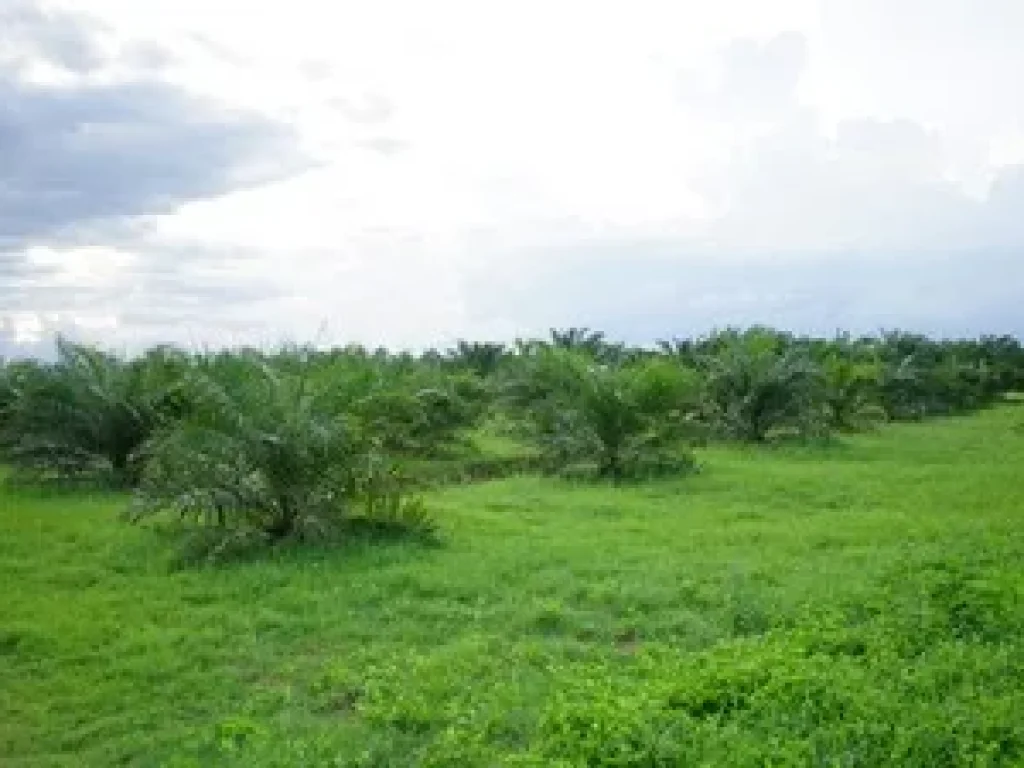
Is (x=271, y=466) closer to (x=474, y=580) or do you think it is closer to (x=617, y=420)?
(x=474, y=580)

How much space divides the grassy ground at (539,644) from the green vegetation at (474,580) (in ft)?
0.08

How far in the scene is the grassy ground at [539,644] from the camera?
5.98 m

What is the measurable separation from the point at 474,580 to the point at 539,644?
1738 millimetres

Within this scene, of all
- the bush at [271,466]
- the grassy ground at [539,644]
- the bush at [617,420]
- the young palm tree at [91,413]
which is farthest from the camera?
the bush at [617,420]

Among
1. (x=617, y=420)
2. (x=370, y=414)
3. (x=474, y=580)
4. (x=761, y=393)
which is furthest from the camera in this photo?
(x=761, y=393)

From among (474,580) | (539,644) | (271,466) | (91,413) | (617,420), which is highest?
(91,413)

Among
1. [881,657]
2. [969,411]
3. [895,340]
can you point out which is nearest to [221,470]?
[881,657]

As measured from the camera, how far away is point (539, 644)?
7.63 m

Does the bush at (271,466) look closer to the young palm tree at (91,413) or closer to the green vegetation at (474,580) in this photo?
the green vegetation at (474,580)

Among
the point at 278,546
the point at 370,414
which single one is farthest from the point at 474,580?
the point at 370,414

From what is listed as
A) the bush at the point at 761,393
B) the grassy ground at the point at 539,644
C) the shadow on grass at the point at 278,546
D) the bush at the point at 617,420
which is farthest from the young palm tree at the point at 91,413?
the bush at the point at 761,393

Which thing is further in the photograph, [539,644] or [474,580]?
[474,580]

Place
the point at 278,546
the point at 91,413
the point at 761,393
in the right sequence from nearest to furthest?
the point at 278,546
the point at 91,413
the point at 761,393

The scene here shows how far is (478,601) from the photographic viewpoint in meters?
8.73
